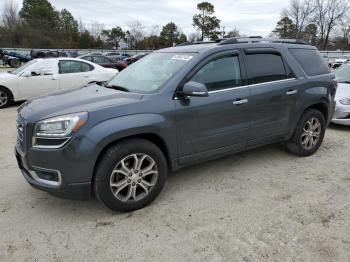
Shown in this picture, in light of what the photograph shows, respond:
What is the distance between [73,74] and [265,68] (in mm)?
6952

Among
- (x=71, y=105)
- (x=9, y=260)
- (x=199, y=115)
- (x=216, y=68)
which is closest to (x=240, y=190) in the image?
(x=199, y=115)

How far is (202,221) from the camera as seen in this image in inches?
129

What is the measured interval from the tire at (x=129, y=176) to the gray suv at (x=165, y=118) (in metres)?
0.01

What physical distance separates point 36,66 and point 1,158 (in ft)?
16.6

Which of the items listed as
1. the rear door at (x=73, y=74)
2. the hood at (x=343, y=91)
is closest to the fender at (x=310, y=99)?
the hood at (x=343, y=91)

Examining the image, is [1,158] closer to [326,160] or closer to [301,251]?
[301,251]

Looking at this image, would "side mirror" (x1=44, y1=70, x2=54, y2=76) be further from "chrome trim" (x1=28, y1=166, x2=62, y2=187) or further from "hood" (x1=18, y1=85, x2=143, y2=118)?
"chrome trim" (x1=28, y1=166, x2=62, y2=187)

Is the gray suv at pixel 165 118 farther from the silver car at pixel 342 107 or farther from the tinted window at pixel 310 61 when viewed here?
Result: the silver car at pixel 342 107

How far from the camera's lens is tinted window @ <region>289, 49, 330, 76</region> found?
4.94 meters

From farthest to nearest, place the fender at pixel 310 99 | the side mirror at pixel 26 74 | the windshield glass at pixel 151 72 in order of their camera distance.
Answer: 1. the side mirror at pixel 26 74
2. the fender at pixel 310 99
3. the windshield glass at pixel 151 72

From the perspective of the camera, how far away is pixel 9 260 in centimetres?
272

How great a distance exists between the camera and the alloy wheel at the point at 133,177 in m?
3.29

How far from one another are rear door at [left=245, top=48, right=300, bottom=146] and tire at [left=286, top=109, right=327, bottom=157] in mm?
325

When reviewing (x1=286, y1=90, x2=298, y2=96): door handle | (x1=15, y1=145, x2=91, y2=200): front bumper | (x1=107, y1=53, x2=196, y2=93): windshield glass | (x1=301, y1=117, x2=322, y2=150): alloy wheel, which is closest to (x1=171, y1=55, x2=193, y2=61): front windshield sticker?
(x1=107, y1=53, x2=196, y2=93): windshield glass
